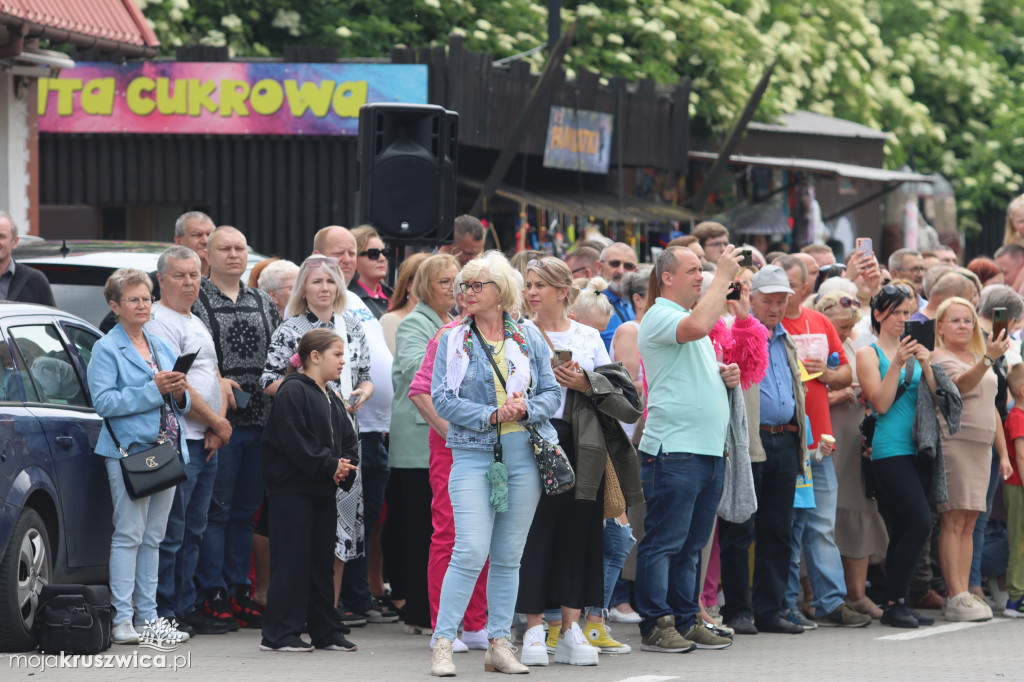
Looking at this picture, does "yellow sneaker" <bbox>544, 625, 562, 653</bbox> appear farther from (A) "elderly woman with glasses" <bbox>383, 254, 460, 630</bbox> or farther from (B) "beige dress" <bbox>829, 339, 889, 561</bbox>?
(B) "beige dress" <bbox>829, 339, 889, 561</bbox>

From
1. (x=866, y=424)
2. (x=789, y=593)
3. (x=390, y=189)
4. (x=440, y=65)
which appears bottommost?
(x=789, y=593)

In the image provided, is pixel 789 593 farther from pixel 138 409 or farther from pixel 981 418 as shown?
pixel 138 409

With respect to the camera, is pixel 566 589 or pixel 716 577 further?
pixel 716 577

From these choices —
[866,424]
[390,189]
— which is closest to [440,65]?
[390,189]

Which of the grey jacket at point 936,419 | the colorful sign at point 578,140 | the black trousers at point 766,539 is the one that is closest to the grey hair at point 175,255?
the black trousers at point 766,539

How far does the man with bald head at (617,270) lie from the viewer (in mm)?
10875

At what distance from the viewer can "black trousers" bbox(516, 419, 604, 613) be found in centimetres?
828

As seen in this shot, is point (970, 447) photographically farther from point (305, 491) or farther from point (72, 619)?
point (72, 619)

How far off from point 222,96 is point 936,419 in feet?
32.3

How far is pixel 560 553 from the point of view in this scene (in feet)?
27.4

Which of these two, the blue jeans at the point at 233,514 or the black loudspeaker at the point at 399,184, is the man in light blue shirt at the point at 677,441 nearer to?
the blue jeans at the point at 233,514

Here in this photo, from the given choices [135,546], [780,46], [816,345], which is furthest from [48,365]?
[780,46]

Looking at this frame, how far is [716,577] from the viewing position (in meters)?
9.94

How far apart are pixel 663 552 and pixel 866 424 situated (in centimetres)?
228
